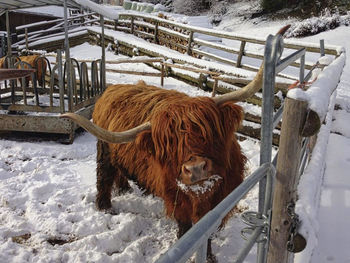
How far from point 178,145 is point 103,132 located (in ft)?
1.76

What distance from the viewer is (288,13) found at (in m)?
21.0

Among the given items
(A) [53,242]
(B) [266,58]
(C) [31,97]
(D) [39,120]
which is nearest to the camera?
(B) [266,58]

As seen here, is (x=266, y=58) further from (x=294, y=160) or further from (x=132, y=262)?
(x=132, y=262)

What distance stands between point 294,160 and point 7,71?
4.33 feet

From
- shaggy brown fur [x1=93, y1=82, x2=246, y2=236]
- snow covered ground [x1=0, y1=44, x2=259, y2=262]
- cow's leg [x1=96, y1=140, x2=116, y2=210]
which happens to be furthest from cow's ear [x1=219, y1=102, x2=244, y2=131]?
cow's leg [x1=96, y1=140, x2=116, y2=210]

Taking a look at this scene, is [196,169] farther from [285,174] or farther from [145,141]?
[285,174]

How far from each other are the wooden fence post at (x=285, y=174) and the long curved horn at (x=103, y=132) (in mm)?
1077

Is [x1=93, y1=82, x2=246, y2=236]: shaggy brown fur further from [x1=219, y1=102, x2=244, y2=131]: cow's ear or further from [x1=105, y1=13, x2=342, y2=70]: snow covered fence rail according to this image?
[x1=105, y1=13, x2=342, y2=70]: snow covered fence rail

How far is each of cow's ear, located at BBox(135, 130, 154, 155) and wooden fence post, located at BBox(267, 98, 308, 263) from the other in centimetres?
120

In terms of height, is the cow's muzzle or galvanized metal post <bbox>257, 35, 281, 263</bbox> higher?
galvanized metal post <bbox>257, 35, 281, 263</bbox>

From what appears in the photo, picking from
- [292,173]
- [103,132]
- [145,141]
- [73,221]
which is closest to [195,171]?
[145,141]

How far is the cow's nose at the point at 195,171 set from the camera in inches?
85.4

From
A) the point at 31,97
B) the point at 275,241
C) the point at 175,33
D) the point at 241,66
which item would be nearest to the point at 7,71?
the point at 275,241

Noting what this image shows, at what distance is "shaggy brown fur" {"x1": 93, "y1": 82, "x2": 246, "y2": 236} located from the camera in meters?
2.37
